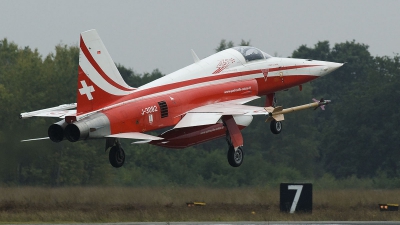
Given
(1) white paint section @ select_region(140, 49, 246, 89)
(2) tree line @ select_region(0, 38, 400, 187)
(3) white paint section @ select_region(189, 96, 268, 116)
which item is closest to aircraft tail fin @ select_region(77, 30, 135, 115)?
(1) white paint section @ select_region(140, 49, 246, 89)

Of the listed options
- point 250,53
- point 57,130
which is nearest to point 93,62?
point 57,130

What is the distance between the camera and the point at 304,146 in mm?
60000

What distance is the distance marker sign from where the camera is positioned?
34656 mm

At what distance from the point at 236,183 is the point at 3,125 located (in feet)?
39.8

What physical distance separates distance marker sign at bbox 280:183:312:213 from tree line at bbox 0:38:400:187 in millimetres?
11712

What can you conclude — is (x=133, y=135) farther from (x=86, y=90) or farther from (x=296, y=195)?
(x=296, y=195)

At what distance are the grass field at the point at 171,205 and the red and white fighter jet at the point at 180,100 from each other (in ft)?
7.91

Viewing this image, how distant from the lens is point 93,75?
30156 millimetres

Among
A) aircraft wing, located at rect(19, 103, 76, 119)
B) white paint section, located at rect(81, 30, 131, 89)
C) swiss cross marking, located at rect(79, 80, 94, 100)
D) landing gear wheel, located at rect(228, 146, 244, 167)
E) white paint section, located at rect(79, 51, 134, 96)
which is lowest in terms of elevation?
landing gear wheel, located at rect(228, 146, 244, 167)

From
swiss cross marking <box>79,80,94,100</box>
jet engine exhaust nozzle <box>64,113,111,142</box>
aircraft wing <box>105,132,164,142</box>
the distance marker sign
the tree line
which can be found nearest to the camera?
jet engine exhaust nozzle <box>64,113,111,142</box>

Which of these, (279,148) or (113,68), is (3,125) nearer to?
(113,68)

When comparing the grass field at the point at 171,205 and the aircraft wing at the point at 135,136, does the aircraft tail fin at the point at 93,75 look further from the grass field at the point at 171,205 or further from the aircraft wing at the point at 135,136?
the grass field at the point at 171,205

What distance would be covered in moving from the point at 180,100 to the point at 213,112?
117 centimetres

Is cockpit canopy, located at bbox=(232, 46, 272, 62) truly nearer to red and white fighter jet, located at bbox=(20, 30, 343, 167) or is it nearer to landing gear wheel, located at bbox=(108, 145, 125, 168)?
red and white fighter jet, located at bbox=(20, 30, 343, 167)
